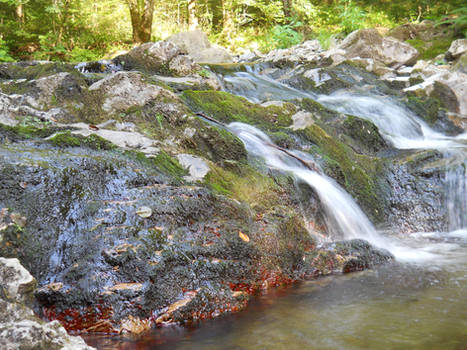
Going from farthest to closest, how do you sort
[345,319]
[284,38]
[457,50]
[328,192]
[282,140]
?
[284,38] < [457,50] < [282,140] < [328,192] < [345,319]

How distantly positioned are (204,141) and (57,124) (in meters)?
1.50

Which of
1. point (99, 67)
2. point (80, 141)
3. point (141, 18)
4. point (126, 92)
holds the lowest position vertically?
point (80, 141)

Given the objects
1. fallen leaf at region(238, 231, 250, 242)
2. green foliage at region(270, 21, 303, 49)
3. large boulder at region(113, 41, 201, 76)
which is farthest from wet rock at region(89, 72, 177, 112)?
green foliage at region(270, 21, 303, 49)

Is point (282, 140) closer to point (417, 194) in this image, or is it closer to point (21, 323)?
point (417, 194)

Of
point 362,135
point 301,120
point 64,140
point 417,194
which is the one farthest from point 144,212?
point 362,135

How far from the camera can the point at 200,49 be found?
46.2 feet

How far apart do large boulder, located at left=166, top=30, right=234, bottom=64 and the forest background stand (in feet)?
4.17

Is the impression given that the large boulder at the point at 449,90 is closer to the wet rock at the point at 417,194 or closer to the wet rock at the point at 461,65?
the wet rock at the point at 461,65

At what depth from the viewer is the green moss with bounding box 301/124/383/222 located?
5.45 meters

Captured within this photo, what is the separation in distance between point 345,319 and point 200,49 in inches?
499

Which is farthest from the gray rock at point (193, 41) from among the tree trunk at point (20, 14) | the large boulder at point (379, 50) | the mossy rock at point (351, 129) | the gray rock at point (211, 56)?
the mossy rock at point (351, 129)

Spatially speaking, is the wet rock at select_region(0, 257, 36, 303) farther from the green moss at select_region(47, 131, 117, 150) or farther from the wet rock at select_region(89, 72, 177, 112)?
the wet rock at select_region(89, 72, 177, 112)

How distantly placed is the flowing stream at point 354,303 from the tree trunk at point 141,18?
30.5 feet

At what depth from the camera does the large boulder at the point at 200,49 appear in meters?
13.4
